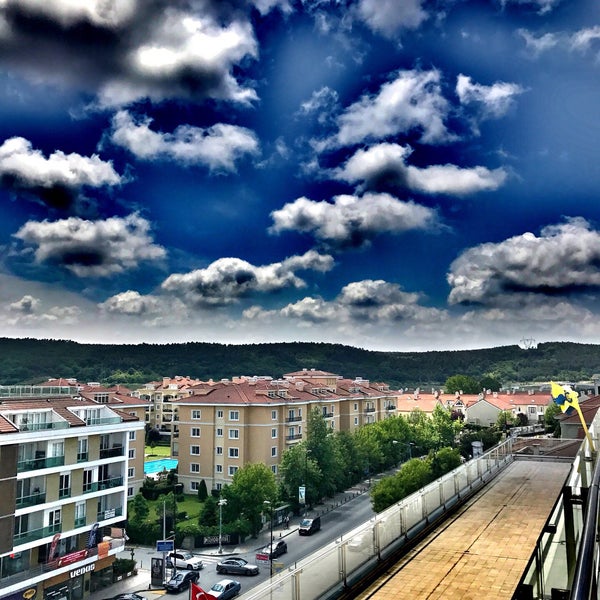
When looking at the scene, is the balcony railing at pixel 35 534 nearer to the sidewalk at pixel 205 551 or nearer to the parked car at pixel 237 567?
the sidewalk at pixel 205 551

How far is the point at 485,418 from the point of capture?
3231 inches

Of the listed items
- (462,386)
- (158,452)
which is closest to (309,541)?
(158,452)

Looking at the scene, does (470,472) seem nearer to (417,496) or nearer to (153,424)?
(417,496)

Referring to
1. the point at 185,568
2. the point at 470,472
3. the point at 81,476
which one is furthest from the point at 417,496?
the point at 185,568

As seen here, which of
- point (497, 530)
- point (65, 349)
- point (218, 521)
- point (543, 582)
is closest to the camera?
point (543, 582)

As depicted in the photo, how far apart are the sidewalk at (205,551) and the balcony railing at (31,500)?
6.42 metres

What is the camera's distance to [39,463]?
27641 mm

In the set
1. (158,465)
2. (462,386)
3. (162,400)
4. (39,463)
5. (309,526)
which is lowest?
(309,526)

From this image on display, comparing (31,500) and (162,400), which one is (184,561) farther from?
(162,400)

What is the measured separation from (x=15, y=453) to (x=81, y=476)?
5.07 m

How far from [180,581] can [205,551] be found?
20.7 ft

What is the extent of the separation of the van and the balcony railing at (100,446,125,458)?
13.5 meters

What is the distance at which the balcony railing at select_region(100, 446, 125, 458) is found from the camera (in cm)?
3238

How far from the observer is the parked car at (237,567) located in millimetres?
32094
